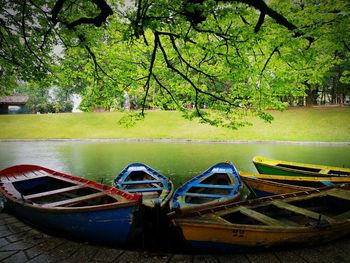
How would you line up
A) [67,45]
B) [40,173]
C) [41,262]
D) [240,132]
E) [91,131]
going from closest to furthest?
[41,262], [40,173], [67,45], [240,132], [91,131]

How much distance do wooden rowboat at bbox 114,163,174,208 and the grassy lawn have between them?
20608 millimetres

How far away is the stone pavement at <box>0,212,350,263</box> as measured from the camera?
427 centimetres

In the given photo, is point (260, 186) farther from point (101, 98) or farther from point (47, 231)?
point (101, 98)

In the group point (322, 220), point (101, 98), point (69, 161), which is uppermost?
point (101, 98)

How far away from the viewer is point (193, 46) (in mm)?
8219

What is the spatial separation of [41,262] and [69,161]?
12.6m

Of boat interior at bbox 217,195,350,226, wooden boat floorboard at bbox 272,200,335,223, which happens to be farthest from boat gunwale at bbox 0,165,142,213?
wooden boat floorboard at bbox 272,200,335,223

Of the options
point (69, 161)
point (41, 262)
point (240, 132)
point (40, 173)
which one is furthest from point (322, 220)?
point (240, 132)

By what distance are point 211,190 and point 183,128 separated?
2608cm

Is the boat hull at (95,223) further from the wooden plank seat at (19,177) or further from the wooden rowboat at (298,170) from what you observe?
the wooden rowboat at (298,170)

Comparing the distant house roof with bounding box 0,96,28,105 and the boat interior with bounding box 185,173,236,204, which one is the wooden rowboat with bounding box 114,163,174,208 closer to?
the boat interior with bounding box 185,173,236,204

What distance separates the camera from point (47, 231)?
5895mm

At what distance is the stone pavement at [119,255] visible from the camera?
168 inches

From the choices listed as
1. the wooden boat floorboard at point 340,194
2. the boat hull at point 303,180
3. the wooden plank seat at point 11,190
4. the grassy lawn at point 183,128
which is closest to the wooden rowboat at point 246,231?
the wooden boat floorboard at point 340,194
